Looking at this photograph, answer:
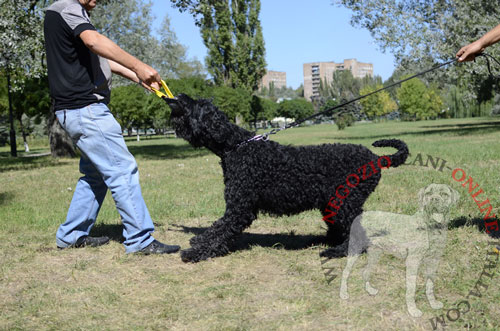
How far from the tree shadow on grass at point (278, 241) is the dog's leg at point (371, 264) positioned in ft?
2.21

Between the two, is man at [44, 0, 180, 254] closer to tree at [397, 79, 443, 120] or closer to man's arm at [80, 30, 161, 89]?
man's arm at [80, 30, 161, 89]

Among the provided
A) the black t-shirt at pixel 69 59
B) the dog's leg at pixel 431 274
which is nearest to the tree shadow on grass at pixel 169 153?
the black t-shirt at pixel 69 59

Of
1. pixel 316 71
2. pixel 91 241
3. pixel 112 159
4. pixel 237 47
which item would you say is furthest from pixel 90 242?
pixel 316 71

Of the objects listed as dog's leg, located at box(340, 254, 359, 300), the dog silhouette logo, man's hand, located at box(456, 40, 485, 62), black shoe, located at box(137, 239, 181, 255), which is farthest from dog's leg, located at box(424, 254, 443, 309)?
black shoe, located at box(137, 239, 181, 255)

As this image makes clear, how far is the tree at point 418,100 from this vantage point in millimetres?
69188

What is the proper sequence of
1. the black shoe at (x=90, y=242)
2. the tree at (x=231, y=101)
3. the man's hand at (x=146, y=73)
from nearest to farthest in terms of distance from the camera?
the man's hand at (x=146, y=73), the black shoe at (x=90, y=242), the tree at (x=231, y=101)

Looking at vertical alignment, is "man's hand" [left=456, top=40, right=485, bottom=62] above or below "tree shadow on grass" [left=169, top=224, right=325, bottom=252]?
above

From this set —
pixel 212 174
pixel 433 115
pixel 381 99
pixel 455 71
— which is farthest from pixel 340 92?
pixel 212 174

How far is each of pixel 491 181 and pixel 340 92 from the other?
118 meters

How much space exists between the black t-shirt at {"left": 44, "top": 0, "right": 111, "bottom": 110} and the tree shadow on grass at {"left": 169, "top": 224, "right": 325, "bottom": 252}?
2121mm

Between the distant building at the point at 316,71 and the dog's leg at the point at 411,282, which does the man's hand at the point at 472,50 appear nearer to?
the dog's leg at the point at 411,282

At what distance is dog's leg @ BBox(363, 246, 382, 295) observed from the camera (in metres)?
3.22

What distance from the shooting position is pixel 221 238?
4164mm

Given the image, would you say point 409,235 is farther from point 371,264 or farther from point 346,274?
point 346,274
